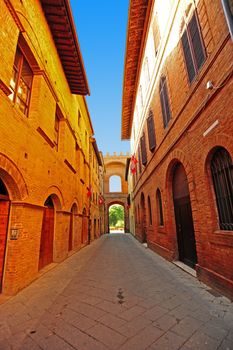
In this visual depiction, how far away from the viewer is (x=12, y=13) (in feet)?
15.0

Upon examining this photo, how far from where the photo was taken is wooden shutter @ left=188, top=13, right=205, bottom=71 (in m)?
4.65

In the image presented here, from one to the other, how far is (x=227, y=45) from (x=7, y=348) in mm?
6160

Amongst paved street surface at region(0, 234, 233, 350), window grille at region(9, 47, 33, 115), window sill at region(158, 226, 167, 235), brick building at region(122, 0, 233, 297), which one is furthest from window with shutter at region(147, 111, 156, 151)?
paved street surface at region(0, 234, 233, 350)

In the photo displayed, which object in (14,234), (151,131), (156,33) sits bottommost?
(14,234)

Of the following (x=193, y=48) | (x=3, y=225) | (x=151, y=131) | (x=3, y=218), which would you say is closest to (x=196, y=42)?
(x=193, y=48)

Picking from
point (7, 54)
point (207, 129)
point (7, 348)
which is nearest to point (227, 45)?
point (207, 129)

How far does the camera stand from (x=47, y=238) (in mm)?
6844

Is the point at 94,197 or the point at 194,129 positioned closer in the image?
the point at 194,129

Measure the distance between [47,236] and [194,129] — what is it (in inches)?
245

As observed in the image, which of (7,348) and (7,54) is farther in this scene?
(7,54)

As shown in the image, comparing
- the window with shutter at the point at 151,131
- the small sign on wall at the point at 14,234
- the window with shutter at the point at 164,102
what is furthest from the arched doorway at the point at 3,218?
the window with shutter at the point at 151,131

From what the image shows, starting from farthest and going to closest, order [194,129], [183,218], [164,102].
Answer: [164,102], [183,218], [194,129]

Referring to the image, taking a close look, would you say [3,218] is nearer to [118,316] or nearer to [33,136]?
[33,136]

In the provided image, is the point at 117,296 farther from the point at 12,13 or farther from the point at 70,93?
the point at 70,93
